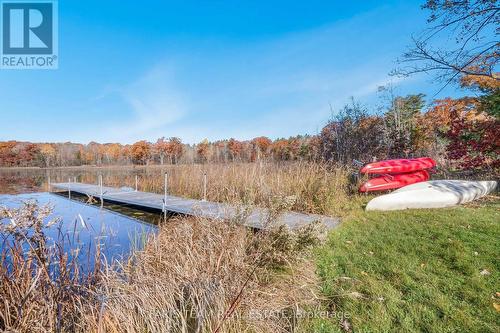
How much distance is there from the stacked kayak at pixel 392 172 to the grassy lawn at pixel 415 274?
7.24 ft

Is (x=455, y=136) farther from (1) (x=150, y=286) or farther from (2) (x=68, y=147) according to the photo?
(2) (x=68, y=147)

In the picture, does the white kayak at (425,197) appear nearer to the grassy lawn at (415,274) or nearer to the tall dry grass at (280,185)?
the tall dry grass at (280,185)

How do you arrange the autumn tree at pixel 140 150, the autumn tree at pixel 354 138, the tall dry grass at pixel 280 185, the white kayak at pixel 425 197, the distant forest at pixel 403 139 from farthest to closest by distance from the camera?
the autumn tree at pixel 140 150, the autumn tree at pixel 354 138, the distant forest at pixel 403 139, the tall dry grass at pixel 280 185, the white kayak at pixel 425 197

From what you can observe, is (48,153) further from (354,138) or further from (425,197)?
(425,197)

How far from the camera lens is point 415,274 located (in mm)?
2531

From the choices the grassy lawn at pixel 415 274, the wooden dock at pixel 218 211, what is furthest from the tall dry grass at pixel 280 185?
the grassy lawn at pixel 415 274

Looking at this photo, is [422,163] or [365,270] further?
[422,163]

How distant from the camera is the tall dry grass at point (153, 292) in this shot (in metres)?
1.67

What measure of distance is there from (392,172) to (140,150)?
1964 inches

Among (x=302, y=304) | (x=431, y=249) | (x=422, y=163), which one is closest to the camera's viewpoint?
(x=302, y=304)

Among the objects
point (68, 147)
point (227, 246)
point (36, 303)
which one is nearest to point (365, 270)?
point (227, 246)

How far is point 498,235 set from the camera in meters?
3.33

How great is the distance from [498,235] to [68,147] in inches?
2550

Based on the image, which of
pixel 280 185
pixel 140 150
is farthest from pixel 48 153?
pixel 280 185
